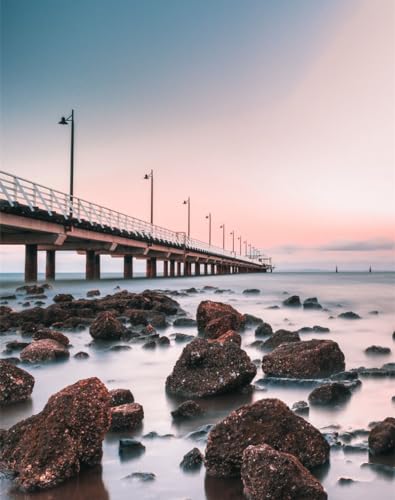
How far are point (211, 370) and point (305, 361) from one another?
4.28ft

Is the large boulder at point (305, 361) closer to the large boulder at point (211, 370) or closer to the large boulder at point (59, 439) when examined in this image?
the large boulder at point (211, 370)

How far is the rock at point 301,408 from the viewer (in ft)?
15.3

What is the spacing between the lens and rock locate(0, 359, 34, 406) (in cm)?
509

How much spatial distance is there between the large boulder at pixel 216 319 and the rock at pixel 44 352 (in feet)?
8.55

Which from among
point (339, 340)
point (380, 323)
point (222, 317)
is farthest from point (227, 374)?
point (380, 323)

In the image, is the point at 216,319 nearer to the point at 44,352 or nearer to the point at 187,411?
the point at 44,352

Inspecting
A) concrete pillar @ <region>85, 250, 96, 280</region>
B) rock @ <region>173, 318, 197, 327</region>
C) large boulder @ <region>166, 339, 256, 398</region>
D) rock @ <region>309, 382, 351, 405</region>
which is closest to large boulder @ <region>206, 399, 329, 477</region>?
rock @ <region>309, 382, 351, 405</region>

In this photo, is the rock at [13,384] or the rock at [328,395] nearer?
the rock at [328,395]

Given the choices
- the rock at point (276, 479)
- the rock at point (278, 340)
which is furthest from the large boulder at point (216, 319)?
the rock at point (276, 479)

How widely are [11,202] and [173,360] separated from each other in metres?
15.6

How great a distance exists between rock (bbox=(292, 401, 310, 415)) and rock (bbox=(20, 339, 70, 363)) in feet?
11.9

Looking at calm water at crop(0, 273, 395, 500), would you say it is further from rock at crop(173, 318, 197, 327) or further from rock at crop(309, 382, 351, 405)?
rock at crop(173, 318, 197, 327)

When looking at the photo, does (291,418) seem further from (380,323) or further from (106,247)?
(106,247)

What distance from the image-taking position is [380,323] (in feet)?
43.7
